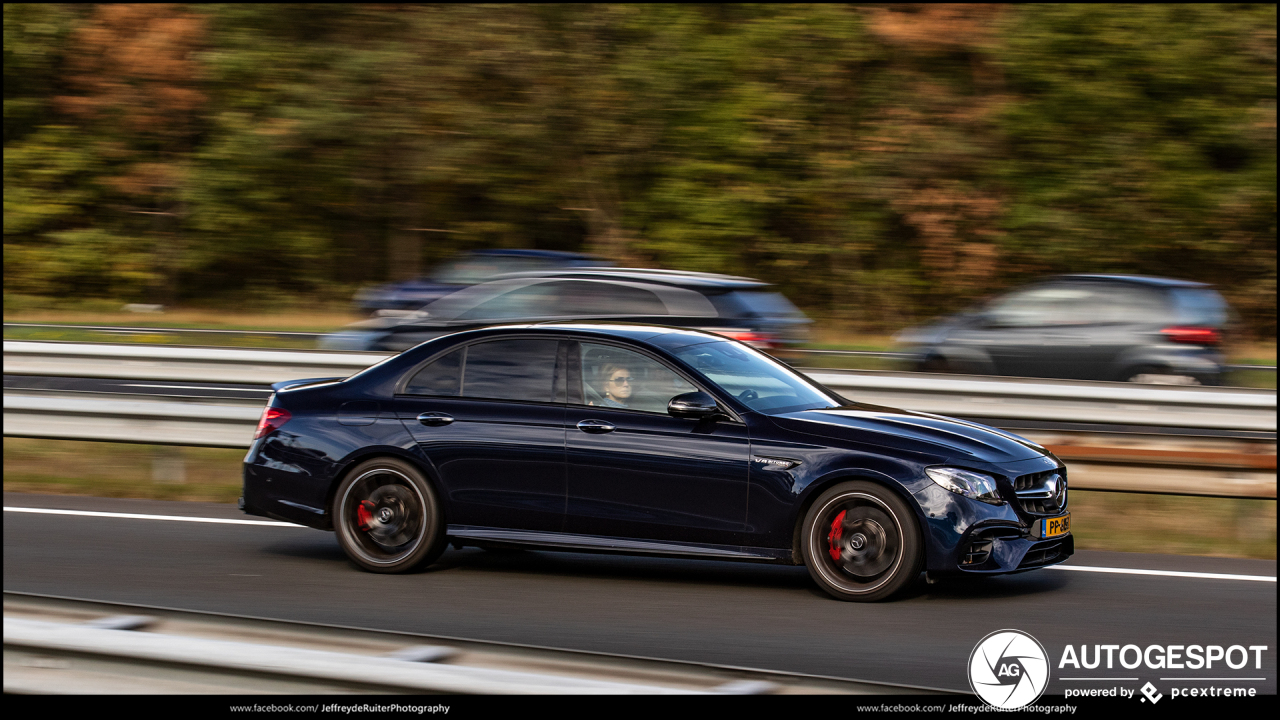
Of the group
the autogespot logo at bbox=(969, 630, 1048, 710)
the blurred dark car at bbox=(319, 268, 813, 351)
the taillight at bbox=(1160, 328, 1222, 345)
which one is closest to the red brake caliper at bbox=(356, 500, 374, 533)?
the autogespot logo at bbox=(969, 630, 1048, 710)

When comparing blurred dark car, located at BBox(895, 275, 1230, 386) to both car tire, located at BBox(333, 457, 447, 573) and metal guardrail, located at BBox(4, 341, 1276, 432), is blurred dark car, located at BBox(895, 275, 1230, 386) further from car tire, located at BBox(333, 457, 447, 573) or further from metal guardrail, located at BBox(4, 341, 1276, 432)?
car tire, located at BBox(333, 457, 447, 573)

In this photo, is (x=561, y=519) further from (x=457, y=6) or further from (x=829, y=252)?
(x=457, y=6)

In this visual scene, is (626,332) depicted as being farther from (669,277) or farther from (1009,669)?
(669,277)

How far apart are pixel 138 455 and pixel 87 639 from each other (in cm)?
866

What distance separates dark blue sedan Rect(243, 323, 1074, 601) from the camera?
265 inches

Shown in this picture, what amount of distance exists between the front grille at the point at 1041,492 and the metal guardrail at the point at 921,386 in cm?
226

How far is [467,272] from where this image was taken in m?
21.9

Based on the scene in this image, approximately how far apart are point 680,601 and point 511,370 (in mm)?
1643

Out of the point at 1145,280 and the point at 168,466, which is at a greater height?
the point at 1145,280

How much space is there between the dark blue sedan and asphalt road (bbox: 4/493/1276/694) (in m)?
0.25

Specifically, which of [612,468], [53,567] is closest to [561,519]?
[612,468]

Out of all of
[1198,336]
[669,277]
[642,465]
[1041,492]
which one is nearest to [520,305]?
[669,277]

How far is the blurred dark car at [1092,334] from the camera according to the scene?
49.4 feet

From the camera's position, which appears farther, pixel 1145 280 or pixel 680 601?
pixel 1145 280
